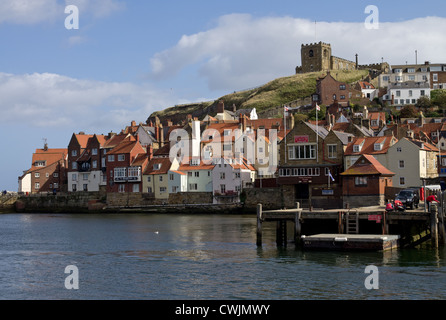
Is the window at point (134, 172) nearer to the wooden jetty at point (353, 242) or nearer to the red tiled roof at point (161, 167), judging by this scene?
the red tiled roof at point (161, 167)

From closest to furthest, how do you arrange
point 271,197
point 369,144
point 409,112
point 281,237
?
point 281,237 < point 369,144 < point 271,197 < point 409,112

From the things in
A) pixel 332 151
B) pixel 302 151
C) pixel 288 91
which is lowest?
pixel 332 151

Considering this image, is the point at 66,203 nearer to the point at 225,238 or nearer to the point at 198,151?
the point at 198,151

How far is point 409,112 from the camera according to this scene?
136 metres

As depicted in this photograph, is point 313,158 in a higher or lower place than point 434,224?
higher

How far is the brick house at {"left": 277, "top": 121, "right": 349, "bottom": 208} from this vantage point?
301ft

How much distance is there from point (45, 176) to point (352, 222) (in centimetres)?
9927

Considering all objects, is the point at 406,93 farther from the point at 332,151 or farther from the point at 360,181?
the point at 360,181

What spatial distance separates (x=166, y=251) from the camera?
5109 cm

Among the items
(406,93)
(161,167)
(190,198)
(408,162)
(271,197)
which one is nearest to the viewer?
(408,162)

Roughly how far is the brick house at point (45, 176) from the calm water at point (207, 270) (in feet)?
243

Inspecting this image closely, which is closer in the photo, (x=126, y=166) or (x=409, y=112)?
(x=126, y=166)

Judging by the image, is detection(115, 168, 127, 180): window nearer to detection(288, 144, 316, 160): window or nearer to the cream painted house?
detection(288, 144, 316, 160): window

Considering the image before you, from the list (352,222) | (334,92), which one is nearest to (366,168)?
(352,222)
